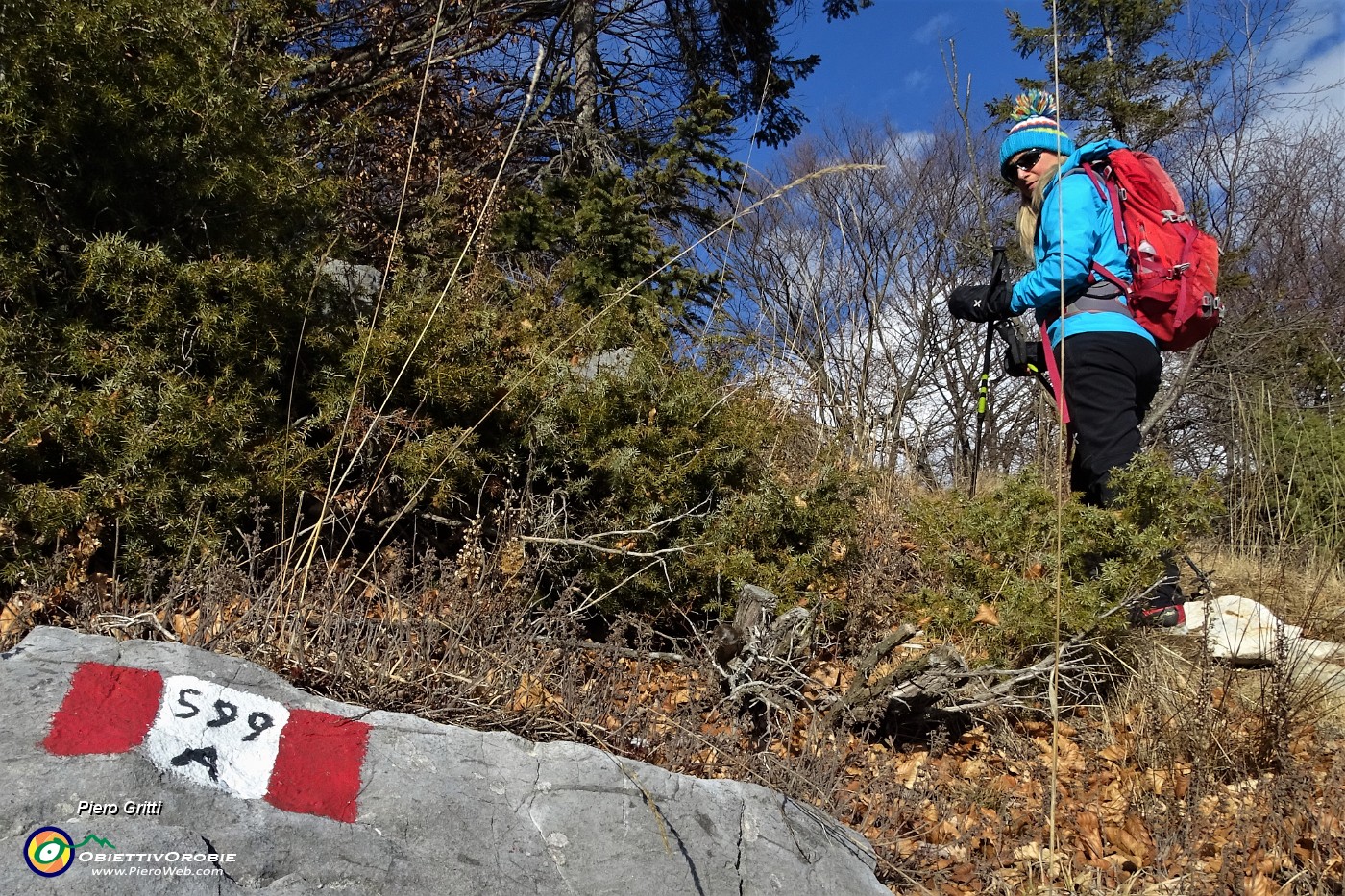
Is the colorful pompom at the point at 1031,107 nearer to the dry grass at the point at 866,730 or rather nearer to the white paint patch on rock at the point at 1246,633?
the white paint patch on rock at the point at 1246,633

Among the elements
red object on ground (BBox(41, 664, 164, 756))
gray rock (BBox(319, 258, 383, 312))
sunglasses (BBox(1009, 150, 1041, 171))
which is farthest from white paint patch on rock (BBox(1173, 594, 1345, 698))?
gray rock (BBox(319, 258, 383, 312))

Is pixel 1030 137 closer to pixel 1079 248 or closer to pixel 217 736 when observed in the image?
pixel 1079 248

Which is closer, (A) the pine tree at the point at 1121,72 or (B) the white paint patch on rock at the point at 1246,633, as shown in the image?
(B) the white paint patch on rock at the point at 1246,633

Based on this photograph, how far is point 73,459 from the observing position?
7.96 ft

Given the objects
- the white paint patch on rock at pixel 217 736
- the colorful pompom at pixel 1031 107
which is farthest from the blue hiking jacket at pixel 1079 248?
the white paint patch on rock at pixel 217 736

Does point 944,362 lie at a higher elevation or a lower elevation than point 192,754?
higher

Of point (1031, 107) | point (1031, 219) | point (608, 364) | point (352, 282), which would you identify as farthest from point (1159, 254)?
point (352, 282)

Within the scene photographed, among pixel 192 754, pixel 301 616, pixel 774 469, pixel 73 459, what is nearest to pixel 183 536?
pixel 73 459

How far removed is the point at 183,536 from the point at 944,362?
1025cm

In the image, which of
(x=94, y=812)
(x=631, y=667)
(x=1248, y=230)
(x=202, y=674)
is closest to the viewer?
(x=94, y=812)

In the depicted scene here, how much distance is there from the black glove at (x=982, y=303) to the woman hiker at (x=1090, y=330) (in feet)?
0.26

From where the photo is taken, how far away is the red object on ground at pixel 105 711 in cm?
174

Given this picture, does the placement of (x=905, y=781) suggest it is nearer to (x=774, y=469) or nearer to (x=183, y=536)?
(x=774, y=469)

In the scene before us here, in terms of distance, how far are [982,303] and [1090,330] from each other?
57 centimetres
